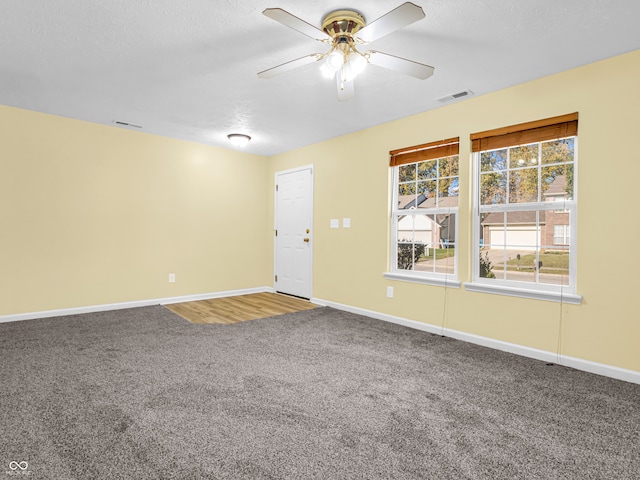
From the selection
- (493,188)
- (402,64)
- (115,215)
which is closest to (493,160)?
(493,188)

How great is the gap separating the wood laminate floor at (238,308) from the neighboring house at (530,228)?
255 cm

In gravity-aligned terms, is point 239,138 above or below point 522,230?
above

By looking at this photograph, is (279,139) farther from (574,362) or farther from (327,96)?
(574,362)

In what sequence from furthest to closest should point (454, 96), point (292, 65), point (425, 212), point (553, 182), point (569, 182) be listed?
point (425, 212) → point (454, 96) → point (553, 182) → point (569, 182) → point (292, 65)

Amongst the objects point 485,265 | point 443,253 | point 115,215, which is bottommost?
point 485,265

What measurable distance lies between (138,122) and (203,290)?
2553 mm

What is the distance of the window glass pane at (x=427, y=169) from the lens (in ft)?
12.7

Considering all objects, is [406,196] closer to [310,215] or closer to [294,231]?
[310,215]

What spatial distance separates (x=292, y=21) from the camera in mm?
1894

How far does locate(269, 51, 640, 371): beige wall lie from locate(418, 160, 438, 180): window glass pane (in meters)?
0.26

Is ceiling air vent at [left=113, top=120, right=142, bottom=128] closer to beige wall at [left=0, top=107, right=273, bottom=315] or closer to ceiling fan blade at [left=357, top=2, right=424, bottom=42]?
beige wall at [left=0, top=107, right=273, bottom=315]

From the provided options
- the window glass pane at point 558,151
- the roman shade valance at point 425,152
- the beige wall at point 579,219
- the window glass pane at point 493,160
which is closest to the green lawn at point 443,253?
the beige wall at point 579,219

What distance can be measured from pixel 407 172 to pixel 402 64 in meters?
1.90


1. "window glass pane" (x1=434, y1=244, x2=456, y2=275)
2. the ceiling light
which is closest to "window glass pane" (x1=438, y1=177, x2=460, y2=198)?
"window glass pane" (x1=434, y1=244, x2=456, y2=275)
